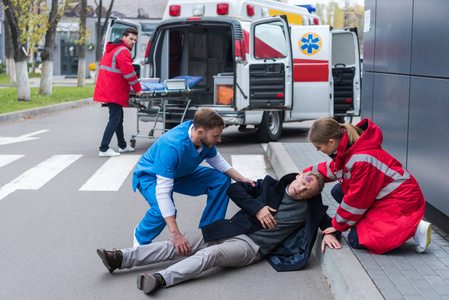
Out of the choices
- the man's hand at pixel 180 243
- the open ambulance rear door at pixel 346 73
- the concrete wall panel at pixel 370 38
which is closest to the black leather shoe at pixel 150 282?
the man's hand at pixel 180 243

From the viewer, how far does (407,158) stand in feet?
23.1

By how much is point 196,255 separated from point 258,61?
24.6ft

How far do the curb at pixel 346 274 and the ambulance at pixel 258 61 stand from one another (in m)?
6.71

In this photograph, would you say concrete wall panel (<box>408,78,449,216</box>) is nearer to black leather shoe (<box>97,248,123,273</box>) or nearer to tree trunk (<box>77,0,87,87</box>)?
black leather shoe (<box>97,248,123,273</box>)

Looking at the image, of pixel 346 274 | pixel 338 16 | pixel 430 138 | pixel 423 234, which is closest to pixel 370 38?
pixel 430 138

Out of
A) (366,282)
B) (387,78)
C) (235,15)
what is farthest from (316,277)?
(235,15)

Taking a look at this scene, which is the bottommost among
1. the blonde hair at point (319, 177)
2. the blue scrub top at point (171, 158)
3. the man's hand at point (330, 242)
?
the man's hand at point (330, 242)

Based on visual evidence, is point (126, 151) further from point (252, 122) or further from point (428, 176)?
point (428, 176)

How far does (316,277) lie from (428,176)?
6.23 feet

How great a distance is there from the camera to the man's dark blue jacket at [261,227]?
5.10 metres

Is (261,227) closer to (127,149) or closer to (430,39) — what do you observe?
(430,39)

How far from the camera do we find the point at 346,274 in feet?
14.5

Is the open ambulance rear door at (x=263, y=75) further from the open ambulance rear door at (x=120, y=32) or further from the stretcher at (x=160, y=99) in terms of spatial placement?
the open ambulance rear door at (x=120, y=32)

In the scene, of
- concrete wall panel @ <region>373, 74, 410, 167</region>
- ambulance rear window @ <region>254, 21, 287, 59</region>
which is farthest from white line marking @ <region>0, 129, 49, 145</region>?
concrete wall panel @ <region>373, 74, 410, 167</region>
